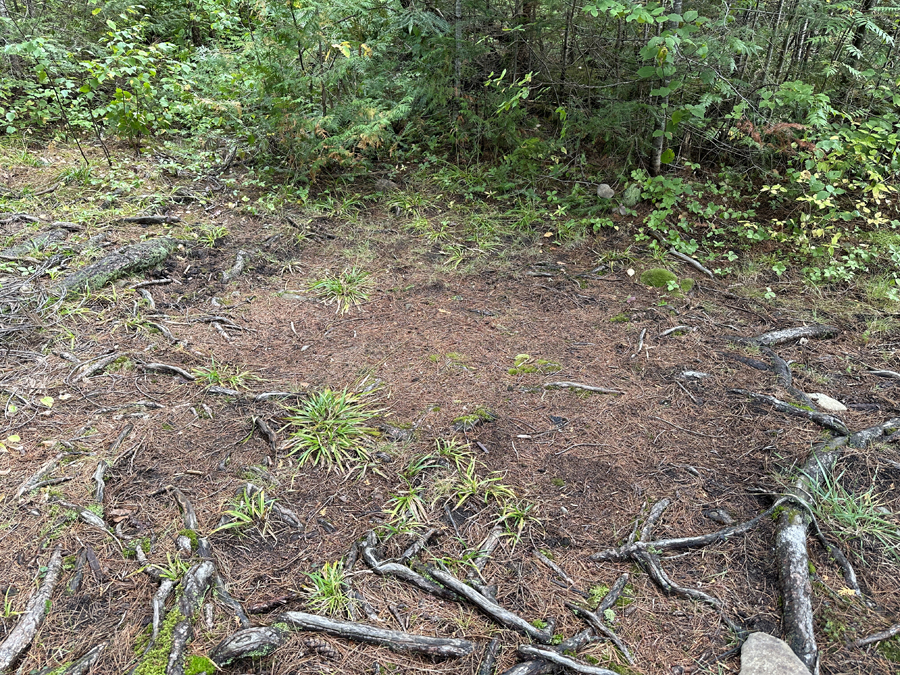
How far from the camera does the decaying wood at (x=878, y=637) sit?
7.02ft

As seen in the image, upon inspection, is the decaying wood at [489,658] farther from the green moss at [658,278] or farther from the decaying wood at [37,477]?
the green moss at [658,278]

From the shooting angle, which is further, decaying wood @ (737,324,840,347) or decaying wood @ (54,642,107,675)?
decaying wood @ (737,324,840,347)

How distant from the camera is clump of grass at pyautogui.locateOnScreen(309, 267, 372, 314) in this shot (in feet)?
15.4

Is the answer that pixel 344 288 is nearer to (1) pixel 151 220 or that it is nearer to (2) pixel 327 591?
(1) pixel 151 220

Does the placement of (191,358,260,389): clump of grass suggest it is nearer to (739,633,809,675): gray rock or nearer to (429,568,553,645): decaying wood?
(429,568,553,645): decaying wood

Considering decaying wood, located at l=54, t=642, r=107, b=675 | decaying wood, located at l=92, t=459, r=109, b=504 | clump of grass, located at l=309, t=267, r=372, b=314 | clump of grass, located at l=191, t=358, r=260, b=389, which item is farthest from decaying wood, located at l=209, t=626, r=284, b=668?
clump of grass, located at l=309, t=267, r=372, b=314

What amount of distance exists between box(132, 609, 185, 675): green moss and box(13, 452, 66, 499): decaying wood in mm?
1163

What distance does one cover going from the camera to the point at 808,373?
3.80 metres

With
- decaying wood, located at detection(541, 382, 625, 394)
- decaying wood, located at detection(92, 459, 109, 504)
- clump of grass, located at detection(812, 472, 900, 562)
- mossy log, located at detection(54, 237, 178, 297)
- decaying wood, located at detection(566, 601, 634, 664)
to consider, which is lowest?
decaying wood, located at detection(541, 382, 625, 394)

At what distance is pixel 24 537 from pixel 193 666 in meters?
1.16

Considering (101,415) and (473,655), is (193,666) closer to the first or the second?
(473,655)

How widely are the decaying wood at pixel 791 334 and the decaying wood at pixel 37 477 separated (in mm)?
4635

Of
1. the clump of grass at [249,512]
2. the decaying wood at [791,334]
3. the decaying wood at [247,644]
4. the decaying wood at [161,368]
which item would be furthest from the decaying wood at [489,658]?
the decaying wood at [791,334]

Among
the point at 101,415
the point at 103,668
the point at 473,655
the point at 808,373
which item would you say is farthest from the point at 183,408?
the point at 808,373
